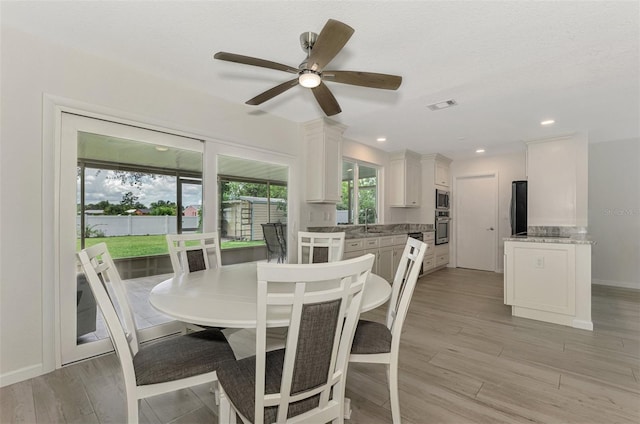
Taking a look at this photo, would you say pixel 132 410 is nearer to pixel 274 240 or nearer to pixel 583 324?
pixel 274 240

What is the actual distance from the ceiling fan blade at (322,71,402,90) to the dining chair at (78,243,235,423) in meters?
1.72

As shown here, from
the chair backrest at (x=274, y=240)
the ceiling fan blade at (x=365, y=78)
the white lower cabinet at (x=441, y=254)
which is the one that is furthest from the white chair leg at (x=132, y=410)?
the white lower cabinet at (x=441, y=254)

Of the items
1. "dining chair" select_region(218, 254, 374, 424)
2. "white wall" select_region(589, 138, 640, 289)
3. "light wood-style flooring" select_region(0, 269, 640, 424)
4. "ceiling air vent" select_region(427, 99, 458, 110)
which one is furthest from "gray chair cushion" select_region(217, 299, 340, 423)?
"white wall" select_region(589, 138, 640, 289)

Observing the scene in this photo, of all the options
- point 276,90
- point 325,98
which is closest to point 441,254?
point 325,98

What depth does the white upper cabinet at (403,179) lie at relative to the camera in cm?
545

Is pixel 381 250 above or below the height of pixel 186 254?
below

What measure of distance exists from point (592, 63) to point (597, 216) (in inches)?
154

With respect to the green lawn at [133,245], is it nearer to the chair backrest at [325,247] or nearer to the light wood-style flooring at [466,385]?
the light wood-style flooring at [466,385]

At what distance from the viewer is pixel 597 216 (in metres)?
4.91

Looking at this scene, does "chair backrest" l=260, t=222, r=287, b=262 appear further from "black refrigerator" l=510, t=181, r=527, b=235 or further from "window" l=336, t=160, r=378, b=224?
"black refrigerator" l=510, t=181, r=527, b=235

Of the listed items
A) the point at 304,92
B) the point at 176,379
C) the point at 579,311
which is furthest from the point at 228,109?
the point at 579,311

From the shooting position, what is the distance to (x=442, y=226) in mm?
6098

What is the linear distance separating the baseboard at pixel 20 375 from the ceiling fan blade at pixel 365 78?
291cm

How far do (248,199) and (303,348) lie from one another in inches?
108
